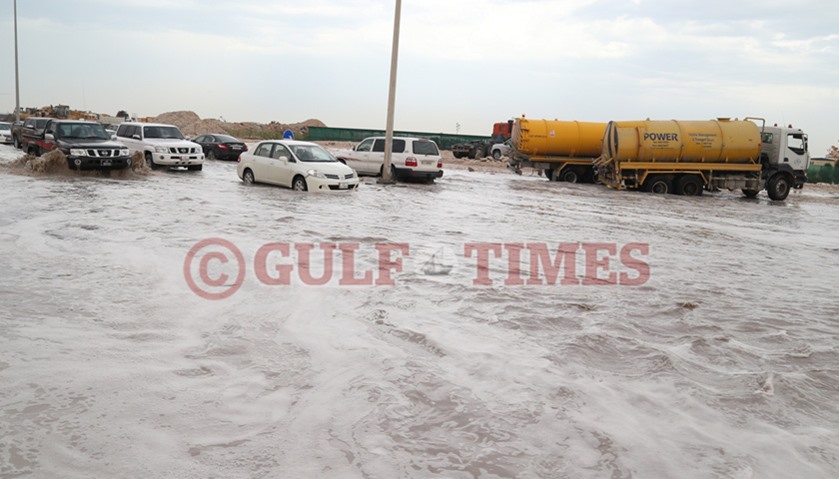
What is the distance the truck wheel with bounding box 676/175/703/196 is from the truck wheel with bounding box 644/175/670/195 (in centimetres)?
44

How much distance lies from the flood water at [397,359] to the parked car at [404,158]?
11802 millimetres

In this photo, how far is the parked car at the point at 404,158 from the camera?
912 inches

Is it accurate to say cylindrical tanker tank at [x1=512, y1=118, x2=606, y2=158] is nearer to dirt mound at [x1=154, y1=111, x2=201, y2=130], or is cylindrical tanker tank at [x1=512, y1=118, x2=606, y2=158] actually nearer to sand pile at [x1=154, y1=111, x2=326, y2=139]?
sand pile at [x1=154, y1=111, x2=326, y2=139]

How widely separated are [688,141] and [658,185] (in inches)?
77.2

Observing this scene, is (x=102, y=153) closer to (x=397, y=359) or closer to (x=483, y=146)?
(x=397, y=359)

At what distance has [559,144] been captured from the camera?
1178 inches

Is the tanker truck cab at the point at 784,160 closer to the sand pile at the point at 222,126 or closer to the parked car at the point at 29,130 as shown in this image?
the parked car at the point at 29,130

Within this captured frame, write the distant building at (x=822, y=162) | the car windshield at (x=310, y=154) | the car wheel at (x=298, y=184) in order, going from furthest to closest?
the distant building at (x=822, y=162)
the car windshield at (x=310, y=154)
the car wheel at (x=298, y=184)

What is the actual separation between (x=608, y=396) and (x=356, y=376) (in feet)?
5.91

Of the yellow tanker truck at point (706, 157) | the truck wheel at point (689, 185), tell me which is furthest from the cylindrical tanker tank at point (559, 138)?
the truck wheel at point (689, 185)

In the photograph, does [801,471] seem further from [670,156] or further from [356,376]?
[670,156]

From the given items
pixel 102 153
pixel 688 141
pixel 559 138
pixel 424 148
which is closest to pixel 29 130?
pixel 102 153

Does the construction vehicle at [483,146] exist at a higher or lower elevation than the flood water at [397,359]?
higher

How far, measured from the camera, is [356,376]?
4.89 meters
